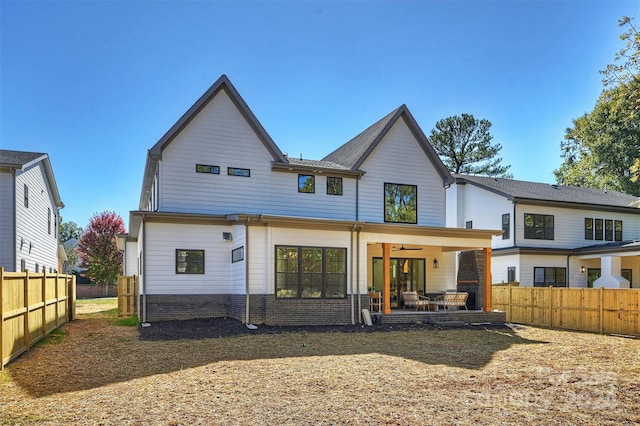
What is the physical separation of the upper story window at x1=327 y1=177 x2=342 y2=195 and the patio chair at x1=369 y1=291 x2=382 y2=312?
4.67 meters

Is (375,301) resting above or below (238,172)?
below

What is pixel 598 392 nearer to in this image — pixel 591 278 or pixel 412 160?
pixel 412 160

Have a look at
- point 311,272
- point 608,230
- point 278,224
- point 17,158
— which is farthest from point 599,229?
point 17,158

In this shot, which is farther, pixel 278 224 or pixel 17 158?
pixel 17 158

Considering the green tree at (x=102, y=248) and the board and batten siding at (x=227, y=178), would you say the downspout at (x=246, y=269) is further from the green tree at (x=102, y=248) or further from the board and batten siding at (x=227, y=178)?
the green tree at (x=102, y=248)

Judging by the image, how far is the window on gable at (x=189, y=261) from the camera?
17516 mm

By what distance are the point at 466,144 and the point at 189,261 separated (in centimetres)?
3754

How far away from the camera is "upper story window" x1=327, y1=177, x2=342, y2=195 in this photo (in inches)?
833

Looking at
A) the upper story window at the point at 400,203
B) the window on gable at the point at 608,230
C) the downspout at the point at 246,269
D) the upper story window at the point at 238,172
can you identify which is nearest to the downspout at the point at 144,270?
the downspout at the point at 246,269

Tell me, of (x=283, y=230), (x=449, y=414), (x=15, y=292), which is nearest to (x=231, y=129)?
(x=283, y=230)

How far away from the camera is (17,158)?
67.8ft

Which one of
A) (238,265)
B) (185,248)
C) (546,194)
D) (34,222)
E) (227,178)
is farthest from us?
(546,194)

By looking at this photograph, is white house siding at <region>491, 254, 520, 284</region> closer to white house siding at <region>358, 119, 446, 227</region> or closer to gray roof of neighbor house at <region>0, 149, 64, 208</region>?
white house siding at <region>358, 119, 446, 227</region>

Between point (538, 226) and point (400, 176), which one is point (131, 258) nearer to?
point (400, 176)
